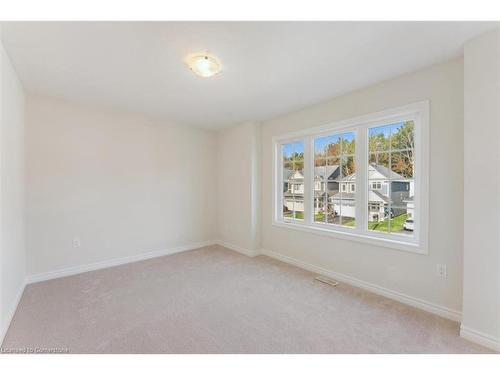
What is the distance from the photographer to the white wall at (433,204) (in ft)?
6.88

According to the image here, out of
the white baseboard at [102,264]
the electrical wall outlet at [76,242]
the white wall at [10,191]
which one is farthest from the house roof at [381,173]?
the electrical wall outlet at [76,242]

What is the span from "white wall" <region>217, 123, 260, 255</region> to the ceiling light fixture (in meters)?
1.92

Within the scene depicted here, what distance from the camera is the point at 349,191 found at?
304 cm

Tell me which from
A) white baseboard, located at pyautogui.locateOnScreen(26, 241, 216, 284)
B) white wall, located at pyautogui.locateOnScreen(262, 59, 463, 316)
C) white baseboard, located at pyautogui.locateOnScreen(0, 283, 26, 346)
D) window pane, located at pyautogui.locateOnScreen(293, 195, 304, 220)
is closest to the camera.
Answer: white baseboard, located at pyautogui.locateOnScreen(0, 283, 26, 346)

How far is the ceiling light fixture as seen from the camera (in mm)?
2037

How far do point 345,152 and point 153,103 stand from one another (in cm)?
272

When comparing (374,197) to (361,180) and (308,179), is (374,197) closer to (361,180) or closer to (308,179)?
(361,180)

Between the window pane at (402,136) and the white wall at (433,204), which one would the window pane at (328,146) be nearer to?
the white wall at (433,204)

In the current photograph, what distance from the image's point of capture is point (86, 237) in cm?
332

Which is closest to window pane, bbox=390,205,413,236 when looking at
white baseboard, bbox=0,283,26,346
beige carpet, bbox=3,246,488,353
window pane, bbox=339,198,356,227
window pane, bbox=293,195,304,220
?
window pane, bbox=339,198,356,227

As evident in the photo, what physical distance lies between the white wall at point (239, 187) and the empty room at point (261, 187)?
0.05 meters

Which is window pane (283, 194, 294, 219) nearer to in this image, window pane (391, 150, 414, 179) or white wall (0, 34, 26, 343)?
window pane (391, 150, 414, 179)

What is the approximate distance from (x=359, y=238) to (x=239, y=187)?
7.33 ft
